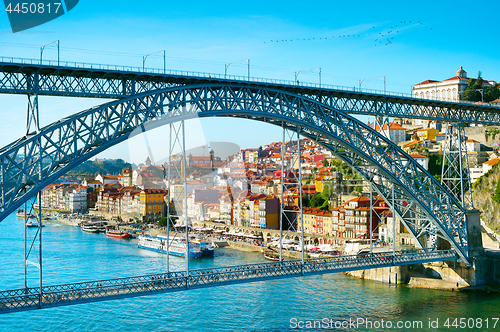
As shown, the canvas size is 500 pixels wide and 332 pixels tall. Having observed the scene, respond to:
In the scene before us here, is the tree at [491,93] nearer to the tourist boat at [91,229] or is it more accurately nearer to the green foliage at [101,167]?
the tourist boat at [91,229]

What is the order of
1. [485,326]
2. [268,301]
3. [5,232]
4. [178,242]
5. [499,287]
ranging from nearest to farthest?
1. [485,326]
2. [268,301]
3. [499,287]
4. [178,242]
5. [5,232]

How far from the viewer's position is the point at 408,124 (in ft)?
183

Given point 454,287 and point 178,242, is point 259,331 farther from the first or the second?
point 178,242

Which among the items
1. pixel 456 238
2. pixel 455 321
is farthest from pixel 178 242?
pixel 455 321

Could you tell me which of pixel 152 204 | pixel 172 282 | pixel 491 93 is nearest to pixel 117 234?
pixel 152 204

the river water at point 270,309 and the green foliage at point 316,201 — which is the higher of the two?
the green foliage at point 316,201

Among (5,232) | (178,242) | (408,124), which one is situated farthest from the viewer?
(408,124)

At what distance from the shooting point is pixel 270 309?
1812 cm

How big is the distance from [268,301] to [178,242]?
50.7 feet

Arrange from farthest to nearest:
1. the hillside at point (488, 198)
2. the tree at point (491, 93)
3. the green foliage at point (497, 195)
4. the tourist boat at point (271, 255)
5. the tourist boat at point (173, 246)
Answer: the tree at point (491, 93)
the tourist boat at point (173, 246)
the tourist boat at point (271, 255)
the green foliage at point (497, 195)
the hillside at point (488, 198)

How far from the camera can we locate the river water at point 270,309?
16.3m

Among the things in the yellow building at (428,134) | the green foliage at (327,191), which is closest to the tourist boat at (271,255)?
the green foliage at (327,191)

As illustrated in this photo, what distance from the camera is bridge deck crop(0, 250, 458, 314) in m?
12.5

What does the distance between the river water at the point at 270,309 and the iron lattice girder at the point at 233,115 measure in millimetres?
3392
